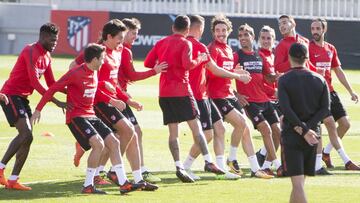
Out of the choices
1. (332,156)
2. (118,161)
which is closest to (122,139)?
(118,161)

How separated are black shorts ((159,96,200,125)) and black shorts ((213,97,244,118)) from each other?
2.85 ft

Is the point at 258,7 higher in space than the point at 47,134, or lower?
higher

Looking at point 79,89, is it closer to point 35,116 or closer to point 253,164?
point 35,116

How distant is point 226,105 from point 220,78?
1.40 ft

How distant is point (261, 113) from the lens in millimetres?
15836

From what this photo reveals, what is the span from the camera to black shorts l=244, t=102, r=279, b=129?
620 inches

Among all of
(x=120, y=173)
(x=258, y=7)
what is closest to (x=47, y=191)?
(x=120, y=173)

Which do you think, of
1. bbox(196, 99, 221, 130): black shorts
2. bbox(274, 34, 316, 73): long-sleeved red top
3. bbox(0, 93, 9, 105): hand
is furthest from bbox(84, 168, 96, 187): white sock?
bbox(274, 34, 316, 73): long-sleeved red top

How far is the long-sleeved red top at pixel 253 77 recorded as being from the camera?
15.9 m

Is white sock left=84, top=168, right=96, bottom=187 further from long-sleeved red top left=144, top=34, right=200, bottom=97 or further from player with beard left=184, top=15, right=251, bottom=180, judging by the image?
player with beard left=184, top=15, right=251, bottom=180

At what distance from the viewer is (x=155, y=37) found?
42.7m

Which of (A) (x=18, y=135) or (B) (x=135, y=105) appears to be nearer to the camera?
(A) (x=18, y=135)

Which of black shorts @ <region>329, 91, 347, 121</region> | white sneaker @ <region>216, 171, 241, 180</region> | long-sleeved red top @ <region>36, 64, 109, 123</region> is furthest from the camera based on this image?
black shorts @ <region>329, 91, 347, 121</region>

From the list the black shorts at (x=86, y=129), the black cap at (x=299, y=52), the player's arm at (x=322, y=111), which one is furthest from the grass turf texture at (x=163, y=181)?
the black cap at (x=299, y=52)
